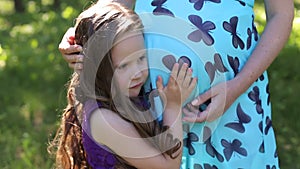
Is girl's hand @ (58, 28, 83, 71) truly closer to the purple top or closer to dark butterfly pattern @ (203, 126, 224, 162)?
the purple top

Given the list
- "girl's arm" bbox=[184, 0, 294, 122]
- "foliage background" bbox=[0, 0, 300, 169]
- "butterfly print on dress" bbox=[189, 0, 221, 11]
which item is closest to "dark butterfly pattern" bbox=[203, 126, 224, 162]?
"girl's arm" bbox=[184, 0, 294, 122]

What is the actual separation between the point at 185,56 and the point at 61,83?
3.75 metres

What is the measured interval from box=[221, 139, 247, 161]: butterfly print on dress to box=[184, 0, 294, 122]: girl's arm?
12 cm

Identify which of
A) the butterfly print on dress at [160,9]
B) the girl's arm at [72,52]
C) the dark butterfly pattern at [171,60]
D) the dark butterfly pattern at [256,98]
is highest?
the butterfly print on dress at [160,9]

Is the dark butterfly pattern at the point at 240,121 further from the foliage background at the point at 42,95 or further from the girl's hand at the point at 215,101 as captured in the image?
the foliage background at the point at 42,95

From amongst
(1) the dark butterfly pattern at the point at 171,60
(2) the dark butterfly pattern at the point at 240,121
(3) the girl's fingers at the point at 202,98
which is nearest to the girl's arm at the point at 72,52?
(1) the dark butterfly pattern at the point at 171,60

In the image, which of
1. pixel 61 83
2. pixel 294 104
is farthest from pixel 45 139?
pixel 294 104

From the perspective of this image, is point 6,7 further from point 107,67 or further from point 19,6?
point 107,67

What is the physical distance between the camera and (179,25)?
90.7 inches

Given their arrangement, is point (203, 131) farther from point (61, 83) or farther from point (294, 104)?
point (61, 83)

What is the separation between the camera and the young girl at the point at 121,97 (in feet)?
7.27

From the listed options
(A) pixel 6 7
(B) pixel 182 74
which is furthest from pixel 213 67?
(A) pixel 6 7

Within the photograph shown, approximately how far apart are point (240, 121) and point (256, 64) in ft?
0.61

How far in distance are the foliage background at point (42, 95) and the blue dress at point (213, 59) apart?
76.8 inches
